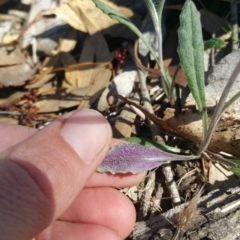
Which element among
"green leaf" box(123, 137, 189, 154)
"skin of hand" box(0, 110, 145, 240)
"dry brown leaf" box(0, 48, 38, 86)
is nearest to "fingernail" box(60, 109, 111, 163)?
"skin of hand" box(0, 110, 145, 240)

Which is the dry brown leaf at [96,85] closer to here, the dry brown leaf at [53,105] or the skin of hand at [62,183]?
the dry brown leaf at [53,105]

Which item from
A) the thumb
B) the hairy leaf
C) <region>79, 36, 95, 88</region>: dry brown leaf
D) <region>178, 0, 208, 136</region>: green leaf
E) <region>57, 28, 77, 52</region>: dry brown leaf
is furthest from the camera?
<region>57, 28, 77, 52</region>: dry brown leaf

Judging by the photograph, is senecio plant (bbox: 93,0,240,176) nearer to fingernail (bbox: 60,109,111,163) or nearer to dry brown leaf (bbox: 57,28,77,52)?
fingernail (bbox: 60,109,111,163)

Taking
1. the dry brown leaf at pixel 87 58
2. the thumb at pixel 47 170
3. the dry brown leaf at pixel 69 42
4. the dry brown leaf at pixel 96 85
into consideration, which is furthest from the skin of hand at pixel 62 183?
the dry brown leaf at pixel 69 42

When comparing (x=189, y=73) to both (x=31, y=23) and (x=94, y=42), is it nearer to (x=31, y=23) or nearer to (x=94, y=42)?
(x=94, y=42)

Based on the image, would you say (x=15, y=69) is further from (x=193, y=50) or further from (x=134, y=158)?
(x=193, y=50)
